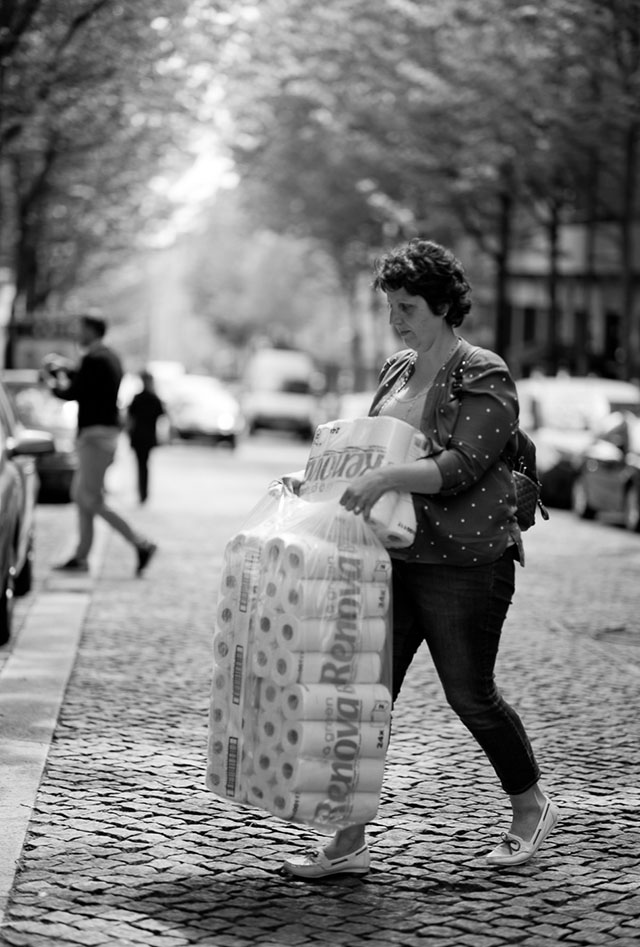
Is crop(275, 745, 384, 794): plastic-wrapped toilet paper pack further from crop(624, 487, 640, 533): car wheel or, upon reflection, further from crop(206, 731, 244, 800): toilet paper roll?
crop(624, 487, 640, 533): car wheel

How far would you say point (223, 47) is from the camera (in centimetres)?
2338

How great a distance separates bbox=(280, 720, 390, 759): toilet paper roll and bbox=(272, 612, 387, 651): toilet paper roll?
0.20 m

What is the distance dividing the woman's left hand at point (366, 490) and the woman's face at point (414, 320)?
419mm

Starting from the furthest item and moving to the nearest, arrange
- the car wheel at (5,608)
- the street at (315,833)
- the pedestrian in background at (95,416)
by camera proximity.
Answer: the pedestrian in background at (95,416), the car wheel at (5,608), the street at (315,833)

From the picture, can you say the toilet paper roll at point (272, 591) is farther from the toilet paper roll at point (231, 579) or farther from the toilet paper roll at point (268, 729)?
the toilet paper roll at point (268, 729)

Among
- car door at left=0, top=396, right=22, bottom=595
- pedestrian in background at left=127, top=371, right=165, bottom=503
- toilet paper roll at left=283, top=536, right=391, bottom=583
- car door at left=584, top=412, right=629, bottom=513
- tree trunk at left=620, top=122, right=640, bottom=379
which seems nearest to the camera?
toilet paper roll at left=283, top=536, right=391, bottom=583

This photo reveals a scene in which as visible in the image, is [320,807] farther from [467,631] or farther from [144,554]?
[144,554]

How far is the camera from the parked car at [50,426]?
2075 cm

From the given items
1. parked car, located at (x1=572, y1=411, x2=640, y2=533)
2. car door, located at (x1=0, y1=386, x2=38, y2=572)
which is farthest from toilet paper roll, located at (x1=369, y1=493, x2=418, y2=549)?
parked car, located at (x1=572, y1=411, x2=640, y2=533)

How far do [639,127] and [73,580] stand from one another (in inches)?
672

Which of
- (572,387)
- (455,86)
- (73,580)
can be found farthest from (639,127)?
(73,580)

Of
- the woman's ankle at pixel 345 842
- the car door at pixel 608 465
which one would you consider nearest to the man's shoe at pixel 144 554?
the car door at pixel 608 465

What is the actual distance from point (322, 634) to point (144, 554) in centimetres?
842

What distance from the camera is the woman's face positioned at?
5.11 meters
